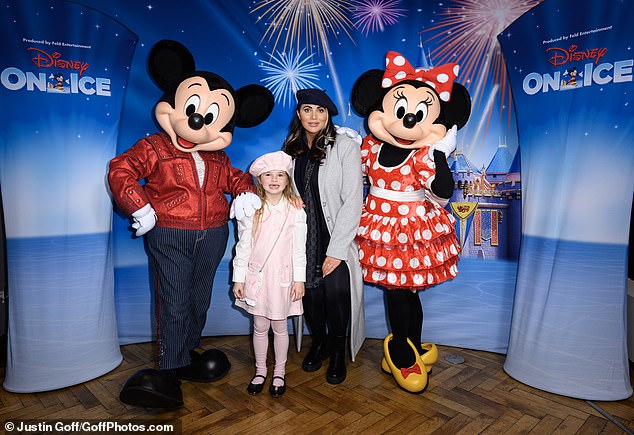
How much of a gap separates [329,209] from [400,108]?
2.06 feet

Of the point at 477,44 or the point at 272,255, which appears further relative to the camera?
the point at 477,44

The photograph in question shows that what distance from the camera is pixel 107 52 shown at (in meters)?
Answer: 2.50

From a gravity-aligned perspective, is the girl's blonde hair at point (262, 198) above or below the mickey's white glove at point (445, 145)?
below

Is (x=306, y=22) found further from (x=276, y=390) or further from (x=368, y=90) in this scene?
(x=276, y=390)

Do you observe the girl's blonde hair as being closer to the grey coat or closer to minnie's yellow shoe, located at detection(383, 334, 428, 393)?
the grey coat

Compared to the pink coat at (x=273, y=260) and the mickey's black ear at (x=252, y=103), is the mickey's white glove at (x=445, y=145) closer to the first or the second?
the pink coat at (x=273, y=260)

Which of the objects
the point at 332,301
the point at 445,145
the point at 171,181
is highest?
the point at 445,145

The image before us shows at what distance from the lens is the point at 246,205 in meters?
2.27

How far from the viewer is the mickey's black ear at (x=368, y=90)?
8.57 ft

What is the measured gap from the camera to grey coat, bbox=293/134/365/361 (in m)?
2.38

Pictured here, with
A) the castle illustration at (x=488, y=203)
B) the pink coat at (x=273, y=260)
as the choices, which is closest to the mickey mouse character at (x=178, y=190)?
the pink coat at (x=273, y=260)

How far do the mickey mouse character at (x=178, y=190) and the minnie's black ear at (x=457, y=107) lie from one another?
1.11 metres

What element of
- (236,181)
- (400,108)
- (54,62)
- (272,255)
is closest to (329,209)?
(272,255)

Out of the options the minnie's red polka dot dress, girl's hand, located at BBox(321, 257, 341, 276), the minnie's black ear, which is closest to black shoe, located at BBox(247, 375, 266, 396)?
girl's hand, located at BBox(321, 257, 341, 276)
